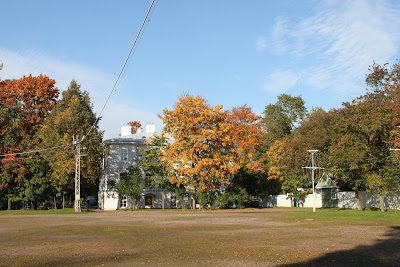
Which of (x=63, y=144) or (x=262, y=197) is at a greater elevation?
(x=63, y=144)

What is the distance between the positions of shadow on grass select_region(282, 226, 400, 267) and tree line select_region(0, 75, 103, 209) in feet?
134

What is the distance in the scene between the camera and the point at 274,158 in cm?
5616

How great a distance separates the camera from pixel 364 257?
9.66 metres

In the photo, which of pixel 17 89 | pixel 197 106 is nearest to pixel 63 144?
pixel 17 89

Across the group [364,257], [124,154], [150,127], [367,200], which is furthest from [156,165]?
[364,257]

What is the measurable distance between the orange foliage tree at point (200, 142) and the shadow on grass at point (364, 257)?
108ft

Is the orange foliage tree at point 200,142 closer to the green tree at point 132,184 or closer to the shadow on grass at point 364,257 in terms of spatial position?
the green tree at point 132,184

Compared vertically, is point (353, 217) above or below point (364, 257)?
below

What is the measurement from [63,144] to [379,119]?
3536 centimetres

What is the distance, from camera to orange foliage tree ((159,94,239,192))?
147ft

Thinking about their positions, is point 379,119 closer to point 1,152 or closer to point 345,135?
point 345,135

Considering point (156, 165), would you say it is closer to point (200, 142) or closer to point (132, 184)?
point (132, 184)

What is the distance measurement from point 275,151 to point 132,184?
20.4m

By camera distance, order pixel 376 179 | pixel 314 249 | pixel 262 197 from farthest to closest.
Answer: pixel 262 197, pixel 376 179, pixel 314 249
